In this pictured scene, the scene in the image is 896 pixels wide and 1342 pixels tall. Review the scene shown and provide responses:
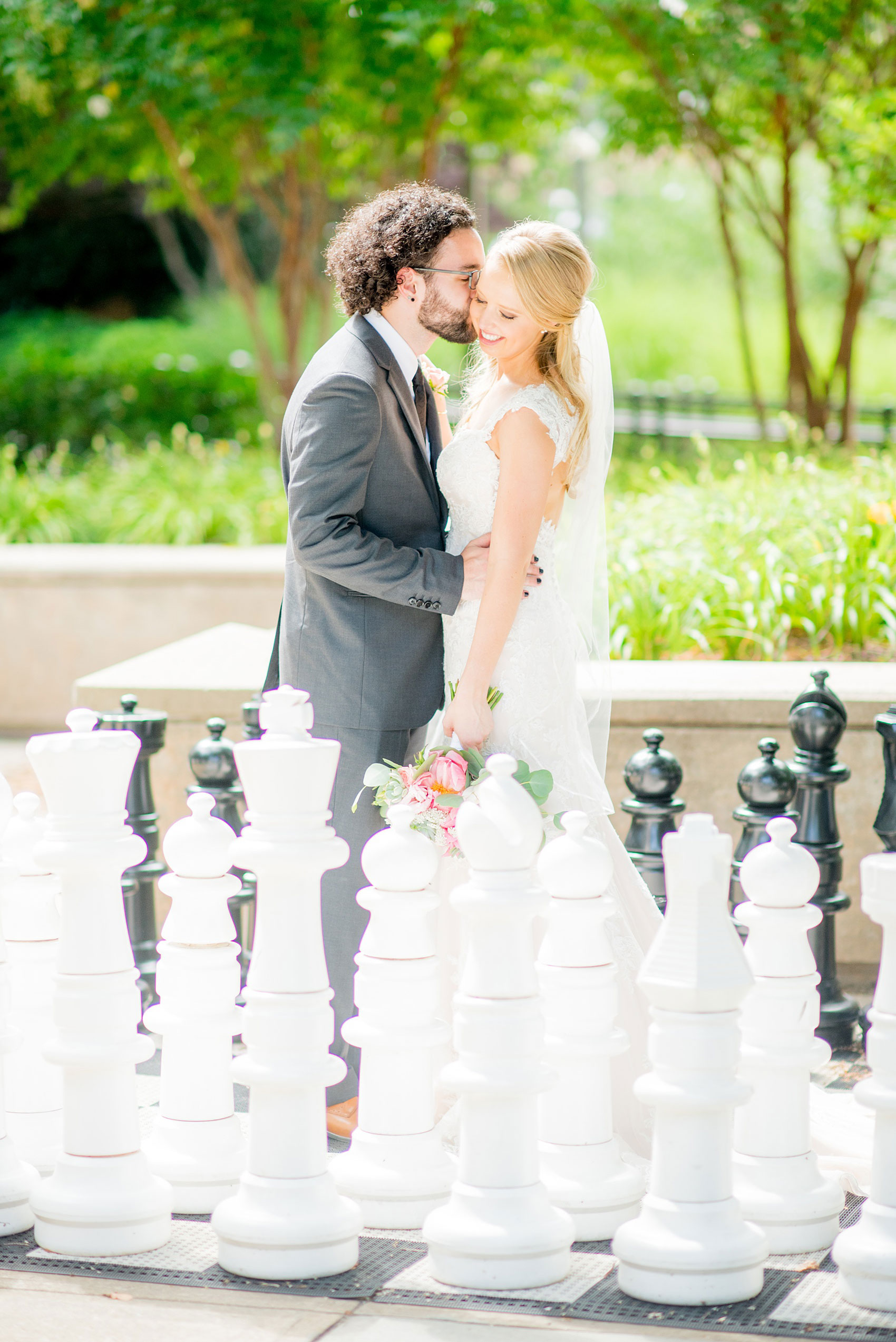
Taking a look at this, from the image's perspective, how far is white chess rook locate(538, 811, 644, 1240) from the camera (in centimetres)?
291

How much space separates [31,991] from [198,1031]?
403 millimetres

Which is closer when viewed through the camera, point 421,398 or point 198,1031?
point 198,1031

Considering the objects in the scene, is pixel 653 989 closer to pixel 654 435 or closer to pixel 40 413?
pixel 654 435

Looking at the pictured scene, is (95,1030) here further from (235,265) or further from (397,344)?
(235,265)

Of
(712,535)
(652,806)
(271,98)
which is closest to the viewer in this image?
(652,806)

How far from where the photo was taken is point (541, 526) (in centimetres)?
387

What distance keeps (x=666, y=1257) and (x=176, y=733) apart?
10.9ft

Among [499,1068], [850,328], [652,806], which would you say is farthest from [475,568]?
[850,328]

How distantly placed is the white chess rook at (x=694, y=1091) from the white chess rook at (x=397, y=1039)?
51 centimetres

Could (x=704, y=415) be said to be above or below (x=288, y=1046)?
above

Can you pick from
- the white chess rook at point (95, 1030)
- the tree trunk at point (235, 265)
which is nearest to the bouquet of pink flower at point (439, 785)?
the white chess rook at point (95, 1030)

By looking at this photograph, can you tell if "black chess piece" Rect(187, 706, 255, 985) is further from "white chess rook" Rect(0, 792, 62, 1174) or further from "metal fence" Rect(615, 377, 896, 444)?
"metal fence" Rect(615, 377, 896, 444)

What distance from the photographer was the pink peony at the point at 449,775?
3330 millimetres

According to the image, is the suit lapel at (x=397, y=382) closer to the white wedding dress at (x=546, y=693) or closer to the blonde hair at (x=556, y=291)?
the white wedding dress at (x=546, y=693)
